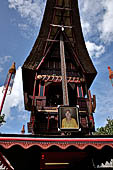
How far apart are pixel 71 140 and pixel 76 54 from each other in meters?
10.5

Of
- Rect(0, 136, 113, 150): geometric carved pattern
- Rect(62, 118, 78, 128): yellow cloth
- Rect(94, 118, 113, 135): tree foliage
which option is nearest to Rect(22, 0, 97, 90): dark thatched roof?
Rect(62, 118, 78, 128): yellow cloth

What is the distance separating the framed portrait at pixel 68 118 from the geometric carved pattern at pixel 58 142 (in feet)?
4.63

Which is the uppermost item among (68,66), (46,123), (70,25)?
(70,25)

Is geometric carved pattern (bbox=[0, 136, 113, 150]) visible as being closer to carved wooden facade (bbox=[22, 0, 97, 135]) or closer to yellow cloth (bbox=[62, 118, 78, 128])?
yellow cloth (bbox=[62, 118, 78, 128])

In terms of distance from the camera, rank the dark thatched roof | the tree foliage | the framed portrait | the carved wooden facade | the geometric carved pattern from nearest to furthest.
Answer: the geometric carved pattern → the framed portrait → the carved wooden facade → the dark thatched roof → the tree foliage

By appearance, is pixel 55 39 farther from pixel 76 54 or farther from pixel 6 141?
pixel 6 141

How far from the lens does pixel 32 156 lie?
583 cm

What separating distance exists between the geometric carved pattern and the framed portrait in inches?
55.5

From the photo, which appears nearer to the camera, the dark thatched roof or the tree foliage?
the dark thatched roof

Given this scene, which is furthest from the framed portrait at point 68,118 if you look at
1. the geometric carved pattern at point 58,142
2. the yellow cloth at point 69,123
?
the geometric carved pattern at point 58,142

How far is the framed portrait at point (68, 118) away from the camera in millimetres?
6000

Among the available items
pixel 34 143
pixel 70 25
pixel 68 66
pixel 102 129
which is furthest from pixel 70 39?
pixel 102 129

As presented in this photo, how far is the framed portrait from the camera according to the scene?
600 cm

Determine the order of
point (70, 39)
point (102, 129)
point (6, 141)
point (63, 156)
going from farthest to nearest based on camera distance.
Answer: point (102, 129) → point (70, 39) → point (63, 156) → point (6, 141)
